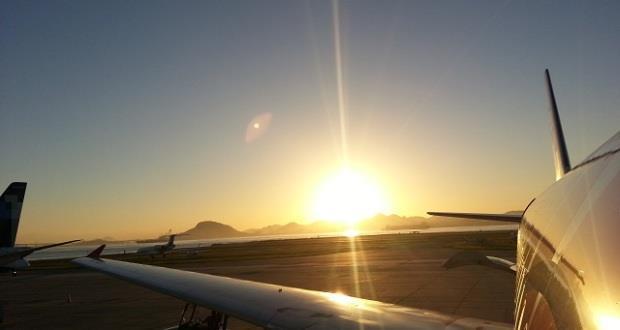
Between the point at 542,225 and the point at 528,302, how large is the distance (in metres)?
0.99

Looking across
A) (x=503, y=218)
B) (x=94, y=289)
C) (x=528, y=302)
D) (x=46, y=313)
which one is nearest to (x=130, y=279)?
(x=503, y=218)

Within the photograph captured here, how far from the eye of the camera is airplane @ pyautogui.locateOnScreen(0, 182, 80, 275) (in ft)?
84.8

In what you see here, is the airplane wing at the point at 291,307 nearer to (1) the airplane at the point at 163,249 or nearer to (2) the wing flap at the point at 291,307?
(2) the wing flap at the point at 291,307

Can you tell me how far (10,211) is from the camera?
94.0 ft

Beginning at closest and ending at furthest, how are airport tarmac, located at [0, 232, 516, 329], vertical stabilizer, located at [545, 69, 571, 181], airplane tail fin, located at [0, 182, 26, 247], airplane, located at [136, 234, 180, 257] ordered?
1. vertical stabilizer, located at [545, 69, 571, 181]
2. airport tarmac, located at [0, 232, 516, 329]
3. airplane tail fin, located at [0, 182, 26, 247]
4. airplane, located at [136, 234, 180, 257]

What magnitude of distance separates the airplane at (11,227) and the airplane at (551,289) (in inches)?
830

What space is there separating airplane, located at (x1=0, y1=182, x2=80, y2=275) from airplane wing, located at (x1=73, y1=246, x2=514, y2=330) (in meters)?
18.5

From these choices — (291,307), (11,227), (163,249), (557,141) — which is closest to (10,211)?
(11,227)

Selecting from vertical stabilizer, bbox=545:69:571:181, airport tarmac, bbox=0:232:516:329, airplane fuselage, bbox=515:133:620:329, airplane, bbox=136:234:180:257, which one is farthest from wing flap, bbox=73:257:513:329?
airplane, bbox=136:234:180:257

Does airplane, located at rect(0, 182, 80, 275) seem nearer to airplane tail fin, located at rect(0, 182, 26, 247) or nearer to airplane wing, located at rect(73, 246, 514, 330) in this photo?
airplane tail fin, located at rect(0, 182, 26, 247)

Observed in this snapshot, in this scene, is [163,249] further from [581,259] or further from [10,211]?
[581,259]

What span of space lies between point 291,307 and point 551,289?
561 cm

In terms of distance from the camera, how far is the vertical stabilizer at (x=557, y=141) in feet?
35.5

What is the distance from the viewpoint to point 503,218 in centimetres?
968
